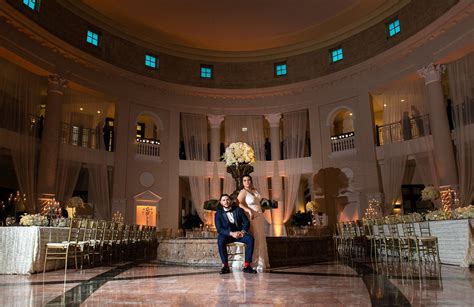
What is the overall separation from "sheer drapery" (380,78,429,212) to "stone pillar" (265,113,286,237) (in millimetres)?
4238

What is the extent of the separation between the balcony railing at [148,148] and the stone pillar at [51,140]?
348 centimetres

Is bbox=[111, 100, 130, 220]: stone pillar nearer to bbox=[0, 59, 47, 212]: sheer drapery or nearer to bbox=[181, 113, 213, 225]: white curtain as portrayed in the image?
bbox=[181, 113, 213, 225]: white curtain

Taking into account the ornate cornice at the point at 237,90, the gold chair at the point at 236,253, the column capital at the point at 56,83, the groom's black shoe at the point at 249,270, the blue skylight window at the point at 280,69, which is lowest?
the groom's black shoe at the point at 249,270

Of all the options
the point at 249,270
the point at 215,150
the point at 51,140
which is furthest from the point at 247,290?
the point at 215,150

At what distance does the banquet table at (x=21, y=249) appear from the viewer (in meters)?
5.91

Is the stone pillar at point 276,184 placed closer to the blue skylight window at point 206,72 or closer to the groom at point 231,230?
the blue skylight window at point 206,72

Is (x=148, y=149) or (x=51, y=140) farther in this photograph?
(x=148, y=149)

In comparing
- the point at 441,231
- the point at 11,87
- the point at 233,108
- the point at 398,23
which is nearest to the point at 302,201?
the point at 233,108

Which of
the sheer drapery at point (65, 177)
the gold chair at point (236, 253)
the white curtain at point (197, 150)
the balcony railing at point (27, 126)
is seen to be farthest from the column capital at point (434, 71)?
the balcony railing at point (27, 126)

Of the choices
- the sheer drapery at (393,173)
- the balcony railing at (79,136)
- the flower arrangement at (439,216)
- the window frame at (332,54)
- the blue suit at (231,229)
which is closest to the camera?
the blue suit at (231,229)

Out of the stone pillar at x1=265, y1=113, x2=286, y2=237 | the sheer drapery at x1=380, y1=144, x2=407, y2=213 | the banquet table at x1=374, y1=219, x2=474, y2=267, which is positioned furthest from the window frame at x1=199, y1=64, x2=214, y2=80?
the banquet table at x1=374, y1=219, x2=474, y2=267

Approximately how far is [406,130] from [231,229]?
34.5 feet

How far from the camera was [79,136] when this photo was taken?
1419 centimetres

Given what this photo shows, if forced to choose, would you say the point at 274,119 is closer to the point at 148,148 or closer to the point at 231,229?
the point at 148,148
